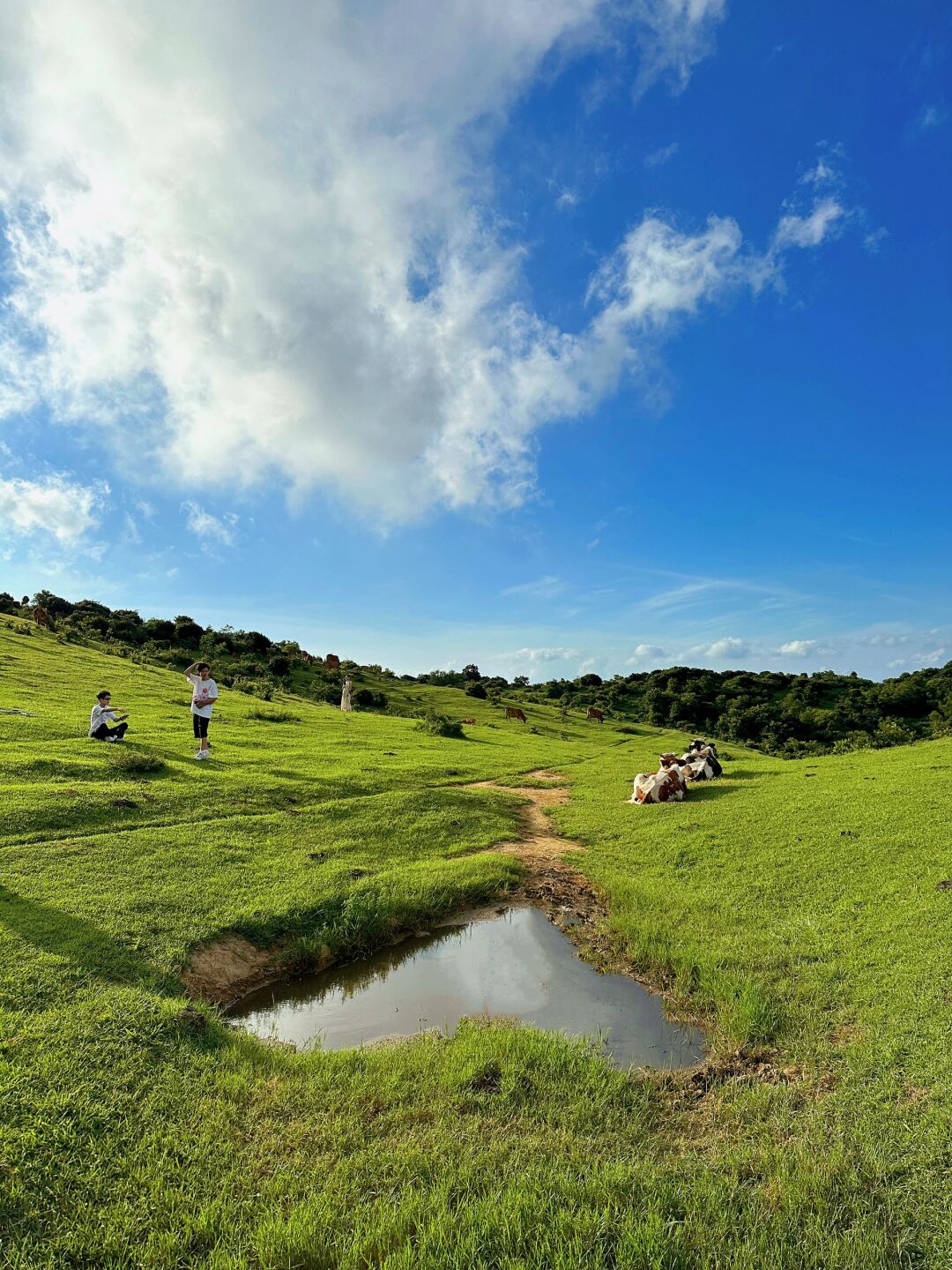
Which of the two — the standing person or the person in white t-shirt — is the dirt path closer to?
the person in white t-shirt

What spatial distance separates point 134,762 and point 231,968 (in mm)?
9788

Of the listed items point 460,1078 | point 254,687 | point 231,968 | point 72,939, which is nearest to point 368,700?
point 254,687

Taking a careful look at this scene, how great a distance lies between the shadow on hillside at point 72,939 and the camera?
7.39 m

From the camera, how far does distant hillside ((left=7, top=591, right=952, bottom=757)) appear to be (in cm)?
5019

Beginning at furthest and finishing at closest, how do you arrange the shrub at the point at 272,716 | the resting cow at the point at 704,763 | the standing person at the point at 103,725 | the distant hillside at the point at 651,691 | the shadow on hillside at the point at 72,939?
the distant hillside at the point at 651,691, the shrub at the point at 272,716, the resting cow at the point at 704,763, the standing person at the point at 103,725, the shadow on hillside at the point at 72,939

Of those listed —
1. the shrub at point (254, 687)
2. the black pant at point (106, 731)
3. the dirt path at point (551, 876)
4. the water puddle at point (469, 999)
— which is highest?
the shrub at point (254, 687)

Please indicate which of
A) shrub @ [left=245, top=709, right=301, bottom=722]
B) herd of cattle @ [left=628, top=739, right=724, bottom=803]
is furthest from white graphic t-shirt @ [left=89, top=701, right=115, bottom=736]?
herd of cattle @ [left=628, top=739, right=724, bottom=803]

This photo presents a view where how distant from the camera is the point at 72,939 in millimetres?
7875

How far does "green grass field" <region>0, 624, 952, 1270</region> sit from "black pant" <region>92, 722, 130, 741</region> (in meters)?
5.64

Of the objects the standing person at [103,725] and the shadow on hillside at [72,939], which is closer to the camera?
the shadow on hillside at [72,939]

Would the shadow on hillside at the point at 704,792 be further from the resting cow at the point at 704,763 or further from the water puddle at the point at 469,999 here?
the water puddle at the point at 469,999

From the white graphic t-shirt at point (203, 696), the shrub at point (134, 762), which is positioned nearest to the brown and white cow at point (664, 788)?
the white graphic t-shirt at point (203, 696)

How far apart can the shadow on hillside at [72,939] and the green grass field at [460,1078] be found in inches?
1.9

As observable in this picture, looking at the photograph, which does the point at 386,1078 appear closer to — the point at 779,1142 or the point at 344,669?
the point at 779,1142
